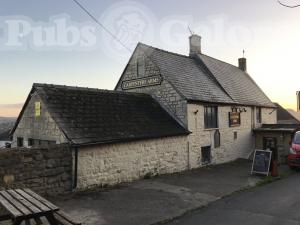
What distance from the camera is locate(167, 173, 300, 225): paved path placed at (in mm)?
8641

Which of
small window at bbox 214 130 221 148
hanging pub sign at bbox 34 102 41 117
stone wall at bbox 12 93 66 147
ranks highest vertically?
hanging pub sign at bbox 34 102 41 117

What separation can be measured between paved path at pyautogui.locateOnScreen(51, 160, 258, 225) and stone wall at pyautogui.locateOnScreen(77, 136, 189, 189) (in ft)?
2.05

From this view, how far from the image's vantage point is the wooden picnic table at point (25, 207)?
19.5 feet

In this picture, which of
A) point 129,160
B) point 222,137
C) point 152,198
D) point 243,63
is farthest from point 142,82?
point 243,63

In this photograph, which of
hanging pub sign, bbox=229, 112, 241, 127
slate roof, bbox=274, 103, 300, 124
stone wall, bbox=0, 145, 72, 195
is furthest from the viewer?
slate roof, bbox=274, 103, 300, 124

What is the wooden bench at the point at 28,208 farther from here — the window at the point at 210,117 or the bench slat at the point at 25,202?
the window at the point at 210,117

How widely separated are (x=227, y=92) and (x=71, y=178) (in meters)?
14.4

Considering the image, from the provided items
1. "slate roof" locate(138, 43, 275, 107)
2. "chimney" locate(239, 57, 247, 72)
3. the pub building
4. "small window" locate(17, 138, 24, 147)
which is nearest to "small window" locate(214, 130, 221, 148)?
the pub building

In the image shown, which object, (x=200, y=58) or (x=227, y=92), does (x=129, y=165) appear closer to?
(x=227, y=92)

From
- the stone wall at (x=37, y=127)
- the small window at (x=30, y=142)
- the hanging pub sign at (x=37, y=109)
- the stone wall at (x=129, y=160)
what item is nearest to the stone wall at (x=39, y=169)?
the stone wall at (x=129, y=160)

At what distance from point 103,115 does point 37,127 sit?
9.77 feet

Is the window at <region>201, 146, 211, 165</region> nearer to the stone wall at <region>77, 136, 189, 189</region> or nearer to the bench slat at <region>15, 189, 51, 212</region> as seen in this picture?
the stone wall at <region>77, 136, 189, 189</region>

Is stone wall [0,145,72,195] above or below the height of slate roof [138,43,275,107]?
below

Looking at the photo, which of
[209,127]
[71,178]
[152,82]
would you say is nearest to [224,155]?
[209,127]
